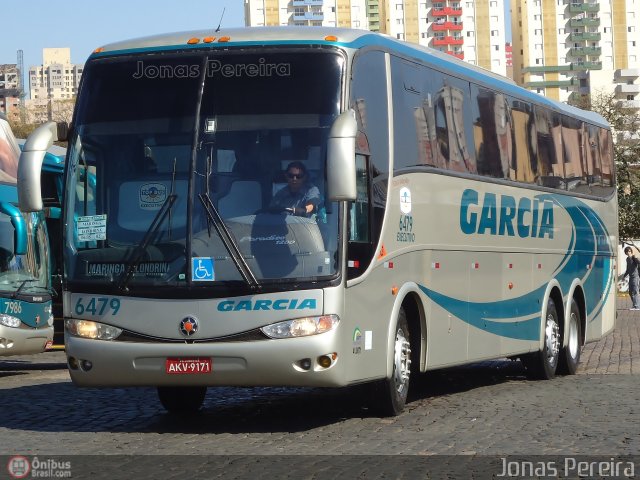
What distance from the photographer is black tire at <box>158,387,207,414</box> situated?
13500 mm

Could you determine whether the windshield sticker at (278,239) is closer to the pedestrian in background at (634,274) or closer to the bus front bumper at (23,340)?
the bus front bumper at (23,340)

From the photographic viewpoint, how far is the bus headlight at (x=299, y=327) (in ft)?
37.3

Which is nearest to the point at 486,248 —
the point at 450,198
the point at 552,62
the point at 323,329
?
the point at 450,198

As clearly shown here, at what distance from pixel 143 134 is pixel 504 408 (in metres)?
4.54

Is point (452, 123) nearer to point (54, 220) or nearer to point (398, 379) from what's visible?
point (398, 379)

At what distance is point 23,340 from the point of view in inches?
792

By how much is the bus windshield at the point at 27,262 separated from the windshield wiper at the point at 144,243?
29.5 feet

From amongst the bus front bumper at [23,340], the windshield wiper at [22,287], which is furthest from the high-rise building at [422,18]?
the bus front bumper at [23,340]

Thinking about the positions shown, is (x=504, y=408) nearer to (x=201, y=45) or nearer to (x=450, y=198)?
(x=450, y=198)

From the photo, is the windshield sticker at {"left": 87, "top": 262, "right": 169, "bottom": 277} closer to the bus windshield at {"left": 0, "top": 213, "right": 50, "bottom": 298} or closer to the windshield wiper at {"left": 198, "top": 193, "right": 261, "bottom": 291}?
the windshield wiper at {"left": 198, "top": 193, "right": 261, "bottom": 291}

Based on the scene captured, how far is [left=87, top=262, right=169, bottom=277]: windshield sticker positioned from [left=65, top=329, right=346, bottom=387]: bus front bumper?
576 mm

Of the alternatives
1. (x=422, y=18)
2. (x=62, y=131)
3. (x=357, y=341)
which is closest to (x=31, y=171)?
(x=62, y=131)

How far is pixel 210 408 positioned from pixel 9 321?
21.7 ft

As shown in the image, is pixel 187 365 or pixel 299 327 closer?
pixel 299 327
